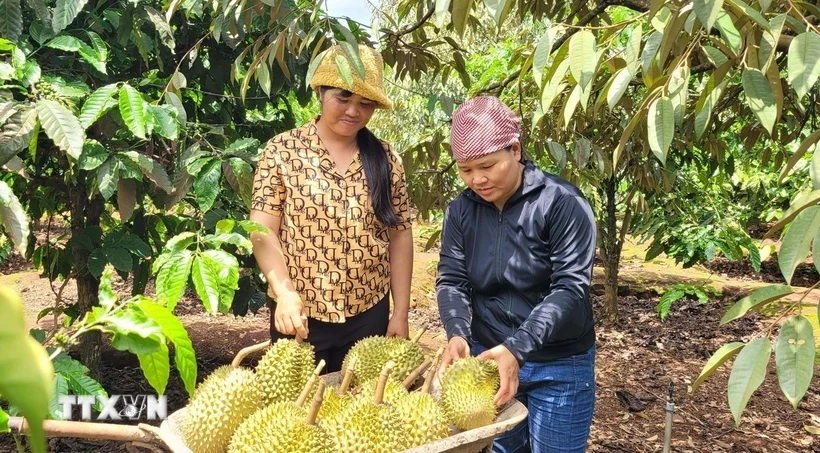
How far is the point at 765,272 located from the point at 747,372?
7.38 metres

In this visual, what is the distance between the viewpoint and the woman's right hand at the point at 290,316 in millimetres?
1807

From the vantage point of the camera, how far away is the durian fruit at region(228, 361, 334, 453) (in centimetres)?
120

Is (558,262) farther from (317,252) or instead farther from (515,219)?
(317,252)

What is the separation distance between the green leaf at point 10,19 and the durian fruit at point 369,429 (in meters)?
1.64

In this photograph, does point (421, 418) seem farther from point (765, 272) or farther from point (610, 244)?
point (765, 272)

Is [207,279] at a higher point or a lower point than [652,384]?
higher

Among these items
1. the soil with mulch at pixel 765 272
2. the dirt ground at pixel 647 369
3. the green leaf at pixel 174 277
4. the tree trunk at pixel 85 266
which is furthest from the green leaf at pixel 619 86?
the soil with mulch at pixel 765 272

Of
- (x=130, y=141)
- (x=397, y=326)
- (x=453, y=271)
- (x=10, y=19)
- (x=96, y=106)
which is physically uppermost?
(x=10, y=19)

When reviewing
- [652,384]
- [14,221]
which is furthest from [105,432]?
[652,384]

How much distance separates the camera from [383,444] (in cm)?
125

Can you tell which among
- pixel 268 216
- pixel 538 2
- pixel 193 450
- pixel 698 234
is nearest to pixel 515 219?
pixel 268 216

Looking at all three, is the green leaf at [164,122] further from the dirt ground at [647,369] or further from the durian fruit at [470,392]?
the dirt ground at [647,369]

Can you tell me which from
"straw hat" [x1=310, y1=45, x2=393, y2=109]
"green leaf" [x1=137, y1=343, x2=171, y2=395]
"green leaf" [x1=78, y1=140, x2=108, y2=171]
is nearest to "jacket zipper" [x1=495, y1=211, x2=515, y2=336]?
"straw hat" [x1=310, y1=45, x2=393, y2=109]

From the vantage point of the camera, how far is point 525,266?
183 cm
